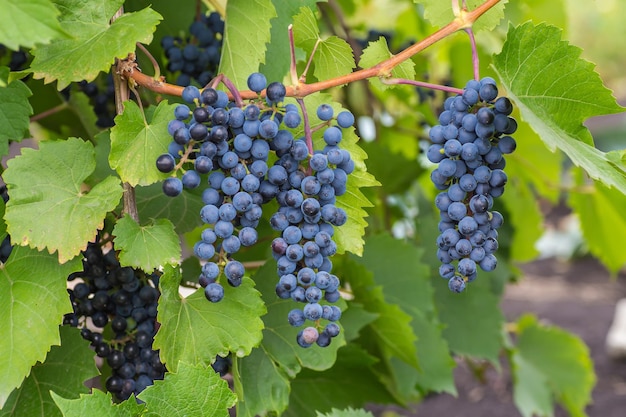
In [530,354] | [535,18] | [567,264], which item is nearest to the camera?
[535,18]

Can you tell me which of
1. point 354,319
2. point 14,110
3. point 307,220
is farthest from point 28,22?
point 354,319

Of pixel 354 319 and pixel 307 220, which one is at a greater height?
pixel 307 220

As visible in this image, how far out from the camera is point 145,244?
2.90 feet

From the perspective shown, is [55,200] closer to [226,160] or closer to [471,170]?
[226,160]

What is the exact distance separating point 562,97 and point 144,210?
1.90 ft

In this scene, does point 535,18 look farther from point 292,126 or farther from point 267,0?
point 292,126

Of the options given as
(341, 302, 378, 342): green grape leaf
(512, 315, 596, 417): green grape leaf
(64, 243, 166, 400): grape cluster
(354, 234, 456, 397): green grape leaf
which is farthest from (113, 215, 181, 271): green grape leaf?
(512, 315, 596, 417): green grape leaf

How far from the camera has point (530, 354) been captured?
263 centimetres

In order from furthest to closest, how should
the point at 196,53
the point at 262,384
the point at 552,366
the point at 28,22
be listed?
the point at 552,366 < the point at 196,53 < the point at 262,384 < the point at 28,22

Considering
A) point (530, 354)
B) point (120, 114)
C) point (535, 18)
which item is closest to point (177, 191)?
point (120, 114)

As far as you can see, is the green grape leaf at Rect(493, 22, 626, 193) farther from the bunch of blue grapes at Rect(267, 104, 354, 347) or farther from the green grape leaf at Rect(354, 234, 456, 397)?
the green grape leaf at Rect(354, 234, 456, 397)

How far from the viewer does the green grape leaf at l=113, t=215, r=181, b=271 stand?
87 cm

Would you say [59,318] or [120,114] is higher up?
[120,114]

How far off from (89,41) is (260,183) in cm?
25
